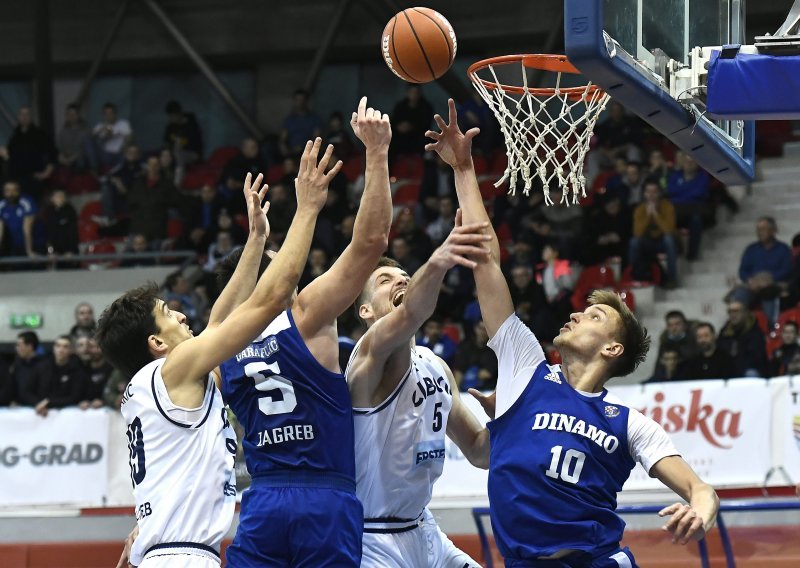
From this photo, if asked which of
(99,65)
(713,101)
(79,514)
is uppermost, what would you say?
(99,65)

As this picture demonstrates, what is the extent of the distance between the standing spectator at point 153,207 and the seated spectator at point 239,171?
0.77 m

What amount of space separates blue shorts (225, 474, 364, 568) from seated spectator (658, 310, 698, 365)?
8330 mm

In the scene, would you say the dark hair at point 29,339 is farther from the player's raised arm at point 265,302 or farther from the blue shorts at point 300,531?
the player's raised arm at point 265,302

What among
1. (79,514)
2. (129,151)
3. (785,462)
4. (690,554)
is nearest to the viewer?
(690,554)

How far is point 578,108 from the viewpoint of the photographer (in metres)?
7.56

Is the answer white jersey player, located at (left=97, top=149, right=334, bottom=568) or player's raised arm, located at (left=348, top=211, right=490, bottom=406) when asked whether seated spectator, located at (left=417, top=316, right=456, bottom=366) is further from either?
white jersey player, located at (left=97, top=149, right=334, bottom=568)

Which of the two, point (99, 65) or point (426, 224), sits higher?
point (99, 65)

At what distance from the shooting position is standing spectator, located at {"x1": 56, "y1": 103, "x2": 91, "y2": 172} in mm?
21984

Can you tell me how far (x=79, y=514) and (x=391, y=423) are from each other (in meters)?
8.40

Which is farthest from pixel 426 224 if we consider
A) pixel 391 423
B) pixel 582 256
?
pixel 391 423

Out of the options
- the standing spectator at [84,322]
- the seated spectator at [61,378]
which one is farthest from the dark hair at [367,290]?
the standing spectator at [84,322]

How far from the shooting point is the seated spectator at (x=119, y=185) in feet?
67.3

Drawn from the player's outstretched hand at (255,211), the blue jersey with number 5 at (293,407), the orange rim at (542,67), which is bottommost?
the blue jersey with number 5 at (293,407)

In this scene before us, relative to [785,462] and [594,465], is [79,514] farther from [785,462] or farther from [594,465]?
[594,465]
